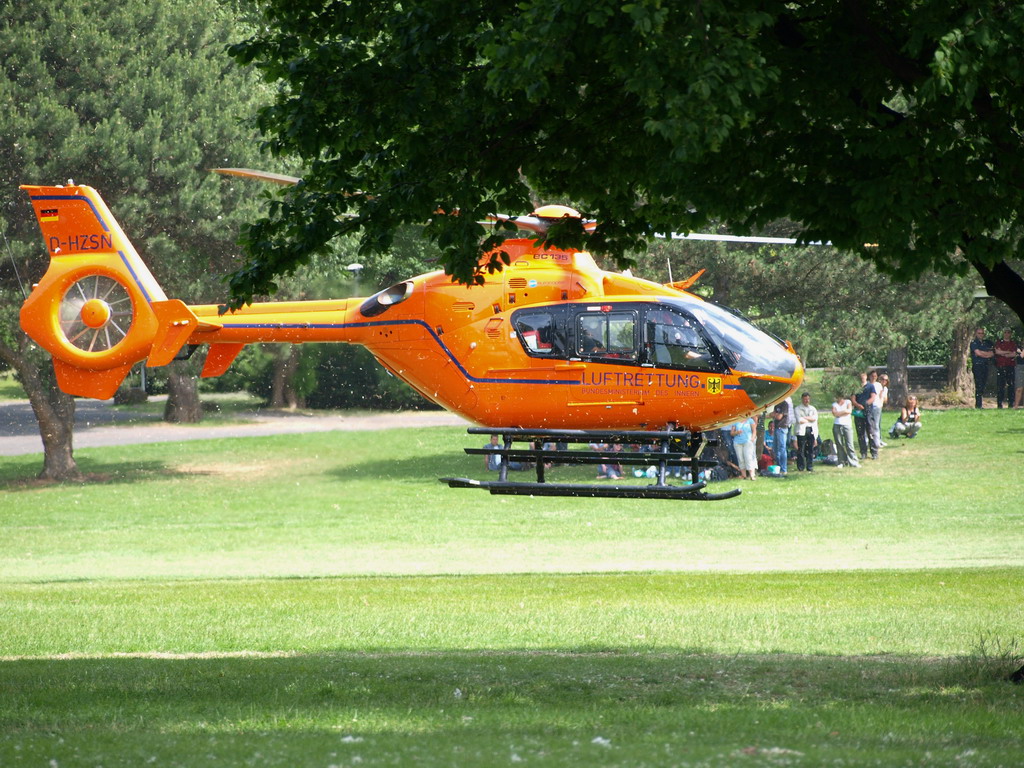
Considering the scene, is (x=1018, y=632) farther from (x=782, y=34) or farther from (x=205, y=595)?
(x=205, y=595)

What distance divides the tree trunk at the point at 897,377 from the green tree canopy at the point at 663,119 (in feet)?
102

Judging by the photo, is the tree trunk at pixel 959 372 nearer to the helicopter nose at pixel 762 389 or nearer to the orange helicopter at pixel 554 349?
the helicopter nose at pixel 762 389

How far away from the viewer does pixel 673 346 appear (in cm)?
1433

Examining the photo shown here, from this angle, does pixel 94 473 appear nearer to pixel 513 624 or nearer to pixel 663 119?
pixel 513 624

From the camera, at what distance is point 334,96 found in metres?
10.5

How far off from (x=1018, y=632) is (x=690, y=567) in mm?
9086

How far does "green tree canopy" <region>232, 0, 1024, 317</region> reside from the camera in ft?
26.2

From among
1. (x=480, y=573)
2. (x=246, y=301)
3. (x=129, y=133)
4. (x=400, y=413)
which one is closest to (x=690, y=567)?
(x=480, y=573)

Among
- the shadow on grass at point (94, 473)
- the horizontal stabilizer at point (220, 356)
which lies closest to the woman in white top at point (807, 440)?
the shadow on grass at point (94, 473)

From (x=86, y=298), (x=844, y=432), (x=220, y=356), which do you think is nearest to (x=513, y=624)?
(x=220, y=356)

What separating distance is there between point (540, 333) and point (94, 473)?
981 inches

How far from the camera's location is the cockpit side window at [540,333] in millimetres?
14484

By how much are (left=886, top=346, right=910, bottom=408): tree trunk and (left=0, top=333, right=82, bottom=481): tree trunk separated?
24881mm

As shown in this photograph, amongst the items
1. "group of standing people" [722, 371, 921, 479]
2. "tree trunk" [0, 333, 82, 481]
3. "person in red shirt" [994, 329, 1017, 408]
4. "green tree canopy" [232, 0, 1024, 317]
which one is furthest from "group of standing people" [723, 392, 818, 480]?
"green tree canopy" [232, 0, 1024, 317]
